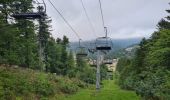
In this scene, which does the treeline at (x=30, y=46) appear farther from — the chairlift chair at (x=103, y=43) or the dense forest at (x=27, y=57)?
the chairlift chair at (x=103, y=43)

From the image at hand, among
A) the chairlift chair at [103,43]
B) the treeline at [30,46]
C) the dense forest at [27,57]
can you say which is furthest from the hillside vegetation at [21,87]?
the chairlift chair at [103,43]

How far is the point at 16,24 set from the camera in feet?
184

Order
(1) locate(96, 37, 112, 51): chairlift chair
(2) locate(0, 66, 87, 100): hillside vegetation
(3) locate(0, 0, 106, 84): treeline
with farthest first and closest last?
1. (1) locate(96, 37, 112, 51): chairlift chair
2. (3) locate(0, 0, 106, 84): treeline
3. (2) locate(0, 66, 87, 100): hillside vegetation

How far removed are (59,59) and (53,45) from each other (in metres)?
4.69

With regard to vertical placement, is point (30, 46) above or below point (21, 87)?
above

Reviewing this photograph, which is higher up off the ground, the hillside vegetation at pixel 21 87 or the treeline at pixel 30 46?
the treeline at pixel 30 46

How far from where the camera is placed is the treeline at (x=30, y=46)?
154 feet

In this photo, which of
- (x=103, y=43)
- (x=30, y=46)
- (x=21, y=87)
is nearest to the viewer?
(x=21, y=87)

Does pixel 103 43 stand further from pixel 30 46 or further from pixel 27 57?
pixel 27 57

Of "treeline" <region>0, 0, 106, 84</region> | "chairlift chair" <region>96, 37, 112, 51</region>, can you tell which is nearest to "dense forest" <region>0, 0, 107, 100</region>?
"treeline" <region>0, 0, 106, 84</region>

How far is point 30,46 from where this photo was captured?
6144cm

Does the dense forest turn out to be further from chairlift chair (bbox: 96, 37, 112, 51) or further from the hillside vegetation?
chairlift chair (bbox: 96, 37, 112, 51)

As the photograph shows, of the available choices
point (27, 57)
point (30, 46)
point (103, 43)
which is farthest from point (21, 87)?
point (27, 57)

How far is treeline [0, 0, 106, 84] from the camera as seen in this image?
1849 inches
